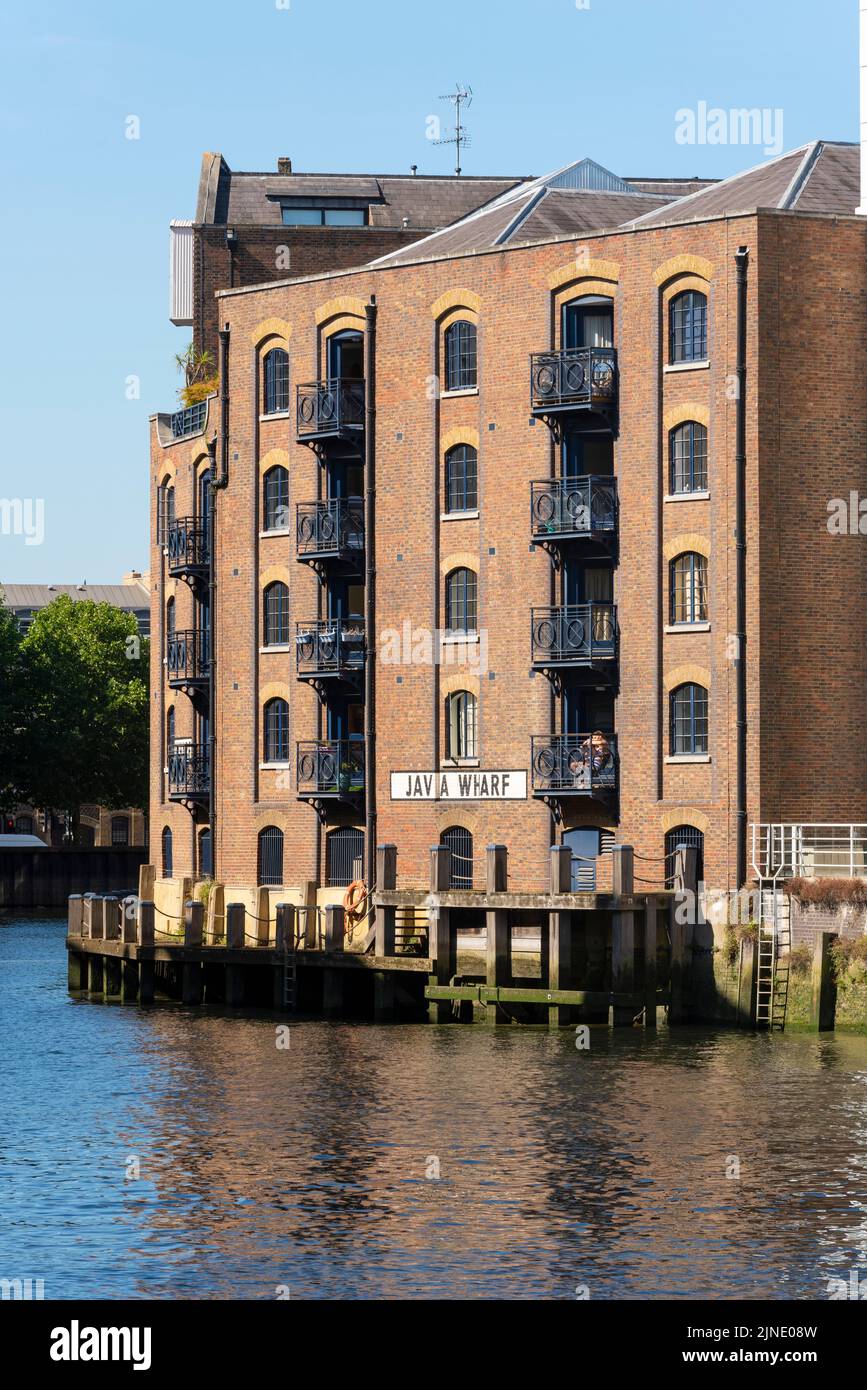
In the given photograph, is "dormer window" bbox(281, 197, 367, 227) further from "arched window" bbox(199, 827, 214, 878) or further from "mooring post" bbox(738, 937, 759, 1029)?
"mooring post" bbox(738, 937, 759, 1029)

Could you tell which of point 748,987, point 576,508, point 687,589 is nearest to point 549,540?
point 576,508

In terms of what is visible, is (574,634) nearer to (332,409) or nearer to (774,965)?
(332,409)

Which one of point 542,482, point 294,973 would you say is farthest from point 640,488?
point 294,973

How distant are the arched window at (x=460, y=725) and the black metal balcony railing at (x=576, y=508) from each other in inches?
187

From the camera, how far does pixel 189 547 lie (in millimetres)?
61875

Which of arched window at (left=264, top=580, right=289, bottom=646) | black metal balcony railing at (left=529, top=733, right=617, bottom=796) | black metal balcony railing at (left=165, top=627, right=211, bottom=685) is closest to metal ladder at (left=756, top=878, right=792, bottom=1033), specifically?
black metal balcony railing at (left=529, top=733, right=617, bottom=796)

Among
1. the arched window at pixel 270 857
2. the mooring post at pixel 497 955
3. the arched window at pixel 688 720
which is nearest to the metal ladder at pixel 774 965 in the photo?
the mooring post at pixel 497 955

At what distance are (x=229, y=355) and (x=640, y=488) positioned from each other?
46.0 ft

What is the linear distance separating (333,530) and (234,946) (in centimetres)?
1151

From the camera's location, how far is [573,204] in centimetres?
5925

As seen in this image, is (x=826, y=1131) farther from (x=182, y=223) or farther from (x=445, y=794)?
(x=182, y=223)

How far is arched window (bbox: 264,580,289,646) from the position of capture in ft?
192

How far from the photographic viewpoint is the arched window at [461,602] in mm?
53969

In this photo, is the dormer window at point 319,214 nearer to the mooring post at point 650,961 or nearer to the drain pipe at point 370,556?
the drain pipe at point 370,556
